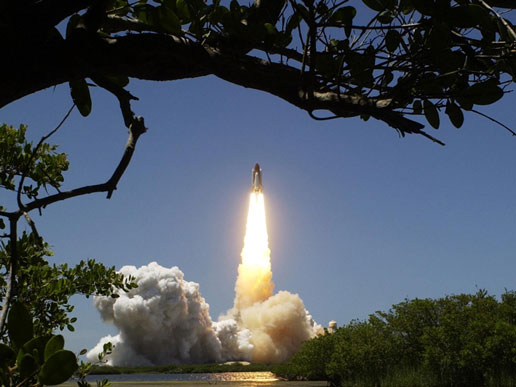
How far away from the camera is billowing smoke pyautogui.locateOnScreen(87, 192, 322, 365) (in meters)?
84.1

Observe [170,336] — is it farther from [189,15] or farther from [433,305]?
[189,15]

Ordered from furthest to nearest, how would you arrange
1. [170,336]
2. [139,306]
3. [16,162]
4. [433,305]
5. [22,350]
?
[170,336] < [139,306] < [433,305] < [16,162] < [22,350]

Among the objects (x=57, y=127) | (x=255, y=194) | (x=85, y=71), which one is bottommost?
(x=57, y=127)

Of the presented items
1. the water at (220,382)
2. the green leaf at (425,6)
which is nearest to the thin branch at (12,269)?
the green leaf at (425,6)

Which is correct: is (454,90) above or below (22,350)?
above

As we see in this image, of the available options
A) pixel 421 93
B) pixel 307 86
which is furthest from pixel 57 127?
pixel 421 93

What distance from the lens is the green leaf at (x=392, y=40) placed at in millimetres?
3201

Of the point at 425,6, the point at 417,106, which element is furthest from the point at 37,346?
the point at 417,106

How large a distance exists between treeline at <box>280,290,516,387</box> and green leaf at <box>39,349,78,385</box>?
28.9 m

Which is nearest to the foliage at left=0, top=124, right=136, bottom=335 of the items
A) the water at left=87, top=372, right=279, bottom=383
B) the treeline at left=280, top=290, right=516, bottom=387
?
the treeline at left=280, top=290, right=516, bottom=387

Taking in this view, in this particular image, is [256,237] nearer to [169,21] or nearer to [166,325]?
[166,325]

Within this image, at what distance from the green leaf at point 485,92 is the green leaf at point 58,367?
213 centimetres

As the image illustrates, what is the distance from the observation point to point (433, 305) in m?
33.2

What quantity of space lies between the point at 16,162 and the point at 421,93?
17.4 feet
